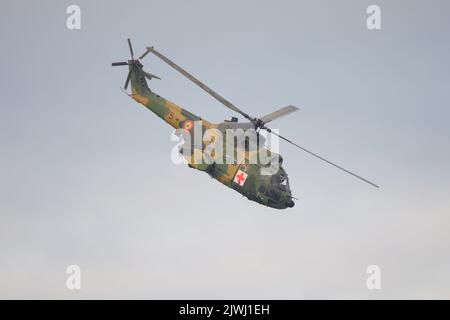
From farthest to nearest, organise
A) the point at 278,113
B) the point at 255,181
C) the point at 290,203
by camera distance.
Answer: the point at 290,203, the point at 255,181, the point at 278,113

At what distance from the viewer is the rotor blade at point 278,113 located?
1847 inches

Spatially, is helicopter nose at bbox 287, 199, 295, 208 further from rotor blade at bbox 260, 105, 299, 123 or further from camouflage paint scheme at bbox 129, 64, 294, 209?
rotor blade at bbox 260, 105, 299, 123

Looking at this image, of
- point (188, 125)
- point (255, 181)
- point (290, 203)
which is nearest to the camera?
point (255, 181)

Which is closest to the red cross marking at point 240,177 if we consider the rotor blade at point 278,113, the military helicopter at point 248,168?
the military helicopter at point 248,168

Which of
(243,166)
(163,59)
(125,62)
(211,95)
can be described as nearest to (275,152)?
(243,166)

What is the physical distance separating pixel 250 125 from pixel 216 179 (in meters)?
4.87

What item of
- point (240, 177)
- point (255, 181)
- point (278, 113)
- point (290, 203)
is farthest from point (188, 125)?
point (290, 203)

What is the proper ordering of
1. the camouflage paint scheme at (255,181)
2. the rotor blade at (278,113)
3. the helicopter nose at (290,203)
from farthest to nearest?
1. the helicopter nose at (290,203)
2. the camouflage paint scheme at (255,181)
3. the rotor blade at (278,113)

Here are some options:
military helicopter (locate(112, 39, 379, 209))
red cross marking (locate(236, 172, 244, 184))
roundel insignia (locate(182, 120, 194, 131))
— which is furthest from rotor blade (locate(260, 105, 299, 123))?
roundel insignia (locate(182, 120, 194, 131))

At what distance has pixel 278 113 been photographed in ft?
155

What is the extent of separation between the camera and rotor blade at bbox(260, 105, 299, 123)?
46.9m

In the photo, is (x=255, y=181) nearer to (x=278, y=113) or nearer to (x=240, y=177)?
(x=240, y=177)

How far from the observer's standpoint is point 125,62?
55.7 meters

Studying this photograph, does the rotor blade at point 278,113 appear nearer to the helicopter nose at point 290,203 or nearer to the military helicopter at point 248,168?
the military helicopter at point 248,168
